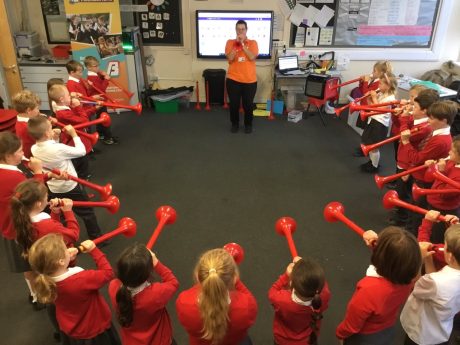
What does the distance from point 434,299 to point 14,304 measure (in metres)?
2.86

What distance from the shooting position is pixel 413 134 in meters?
3.58

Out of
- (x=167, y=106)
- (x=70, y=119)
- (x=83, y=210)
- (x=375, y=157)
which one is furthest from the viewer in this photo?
(x=167, y=106)

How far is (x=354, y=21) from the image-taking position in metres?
6.63

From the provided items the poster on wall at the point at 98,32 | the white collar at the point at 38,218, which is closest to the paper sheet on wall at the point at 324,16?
the poster on wall at the point at 98,32

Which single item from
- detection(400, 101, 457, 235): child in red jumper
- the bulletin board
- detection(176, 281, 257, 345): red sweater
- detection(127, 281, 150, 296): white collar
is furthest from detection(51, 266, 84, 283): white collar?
the bulletin board

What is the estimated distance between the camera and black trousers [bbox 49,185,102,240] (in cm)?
323

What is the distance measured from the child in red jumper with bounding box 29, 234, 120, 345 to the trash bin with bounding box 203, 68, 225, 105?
5.19m

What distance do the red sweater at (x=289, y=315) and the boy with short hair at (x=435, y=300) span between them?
492 millimetres

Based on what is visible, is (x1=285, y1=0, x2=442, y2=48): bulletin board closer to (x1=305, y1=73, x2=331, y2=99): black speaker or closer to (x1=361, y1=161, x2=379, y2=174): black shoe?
(x1=305, y1=73, x2=331, y2=99): black speaker

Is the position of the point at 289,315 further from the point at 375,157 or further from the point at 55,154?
the point at 375,157

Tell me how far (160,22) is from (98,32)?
3.69 ft

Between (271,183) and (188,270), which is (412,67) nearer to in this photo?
(271,183)

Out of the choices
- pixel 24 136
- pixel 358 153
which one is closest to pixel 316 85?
pixel 358 153

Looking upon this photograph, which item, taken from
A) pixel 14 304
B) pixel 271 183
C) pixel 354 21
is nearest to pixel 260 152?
pixel 271 183
